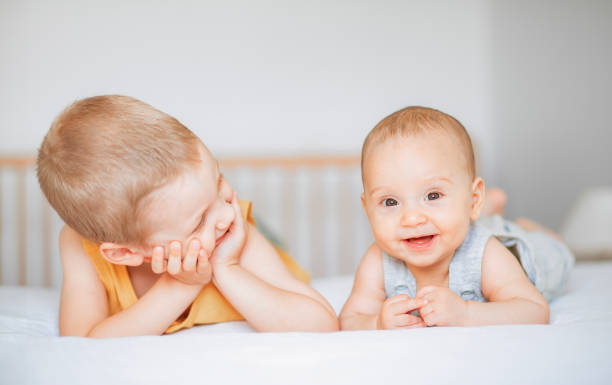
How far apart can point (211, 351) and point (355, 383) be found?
0.16 m

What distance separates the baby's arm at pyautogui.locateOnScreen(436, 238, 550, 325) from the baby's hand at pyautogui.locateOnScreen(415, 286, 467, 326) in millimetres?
19

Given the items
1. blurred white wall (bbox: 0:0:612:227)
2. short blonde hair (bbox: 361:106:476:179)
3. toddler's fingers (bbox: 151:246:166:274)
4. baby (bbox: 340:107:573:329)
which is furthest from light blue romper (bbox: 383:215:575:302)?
blurred white wall (bbox: 0:0:612:227)

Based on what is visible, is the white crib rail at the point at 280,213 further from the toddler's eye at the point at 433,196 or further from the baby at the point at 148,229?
the toddler's eye at the point at 433,196

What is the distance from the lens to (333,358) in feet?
1.85

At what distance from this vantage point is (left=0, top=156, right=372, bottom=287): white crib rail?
6.87 ft

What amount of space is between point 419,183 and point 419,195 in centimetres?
2

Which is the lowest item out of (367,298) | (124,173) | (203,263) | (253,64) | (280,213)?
(280,213)

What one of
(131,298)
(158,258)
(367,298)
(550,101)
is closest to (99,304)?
(131,298)

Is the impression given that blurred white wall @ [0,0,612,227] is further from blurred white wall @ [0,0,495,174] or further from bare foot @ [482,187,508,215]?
bare foot @ [482,187,508,215]

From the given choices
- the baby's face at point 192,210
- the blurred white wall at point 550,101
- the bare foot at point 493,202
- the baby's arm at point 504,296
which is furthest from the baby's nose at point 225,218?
the blurred white wall at point 550,101

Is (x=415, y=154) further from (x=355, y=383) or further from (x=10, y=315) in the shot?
(x=10, y=315)

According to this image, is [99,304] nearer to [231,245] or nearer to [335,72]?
[231,245]

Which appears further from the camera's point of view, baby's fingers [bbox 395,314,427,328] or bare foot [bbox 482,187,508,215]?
bare foot [bbox 482,187,508,215]

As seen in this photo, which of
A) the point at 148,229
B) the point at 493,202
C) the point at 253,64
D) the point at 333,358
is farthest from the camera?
the point at 253,64
